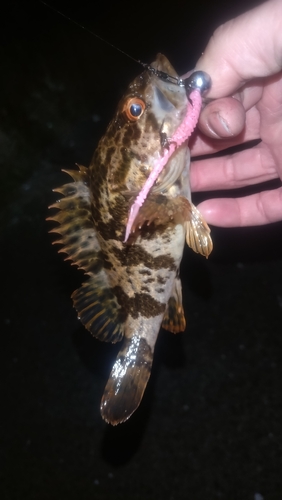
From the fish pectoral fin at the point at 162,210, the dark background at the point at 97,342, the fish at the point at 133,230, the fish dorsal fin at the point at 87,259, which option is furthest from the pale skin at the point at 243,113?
the dark background at the point at 97,342

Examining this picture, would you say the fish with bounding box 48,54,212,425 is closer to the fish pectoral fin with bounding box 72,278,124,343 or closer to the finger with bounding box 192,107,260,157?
the fish pectoral fin with bounding box 72,278,124,343

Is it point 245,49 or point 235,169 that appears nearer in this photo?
point 245,49

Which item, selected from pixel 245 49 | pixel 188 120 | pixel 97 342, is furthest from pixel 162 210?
pixel 97 342

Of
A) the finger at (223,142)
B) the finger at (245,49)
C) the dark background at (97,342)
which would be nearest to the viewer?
the finger at (245,49)

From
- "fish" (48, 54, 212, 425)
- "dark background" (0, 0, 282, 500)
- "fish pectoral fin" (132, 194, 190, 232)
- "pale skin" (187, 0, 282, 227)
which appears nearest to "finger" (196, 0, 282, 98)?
"pale skin" (187, 0, 282, 227)

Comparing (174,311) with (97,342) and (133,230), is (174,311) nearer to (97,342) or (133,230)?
(133,230)

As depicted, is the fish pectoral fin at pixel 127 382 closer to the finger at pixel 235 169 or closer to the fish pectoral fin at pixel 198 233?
the fish pectoral fin at pixel 198 233
